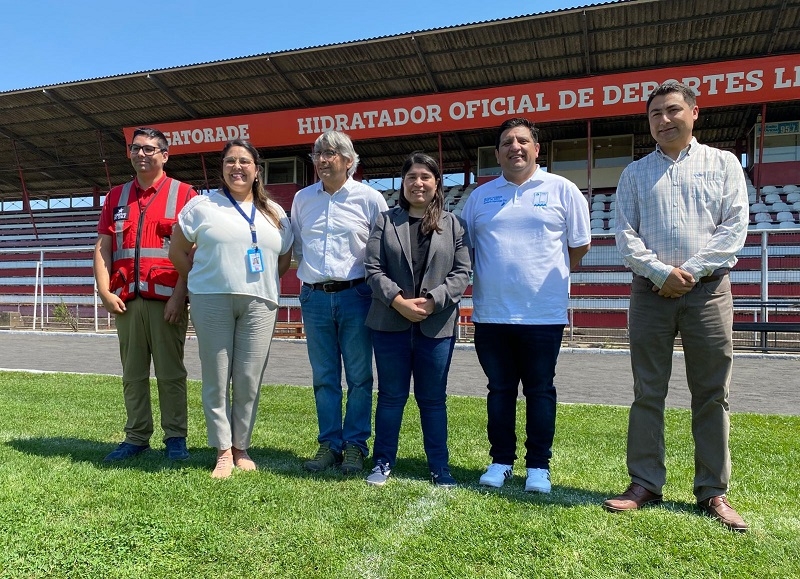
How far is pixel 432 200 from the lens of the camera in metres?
2.90

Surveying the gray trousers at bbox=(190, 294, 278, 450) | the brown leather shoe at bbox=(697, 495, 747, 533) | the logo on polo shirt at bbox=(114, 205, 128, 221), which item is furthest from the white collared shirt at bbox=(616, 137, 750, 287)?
the logo on polo shirt at bbox=(114, 205, 128, 221)

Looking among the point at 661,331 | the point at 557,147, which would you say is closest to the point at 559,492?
the point at 661,331

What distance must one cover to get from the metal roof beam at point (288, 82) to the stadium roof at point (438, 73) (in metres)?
0.04

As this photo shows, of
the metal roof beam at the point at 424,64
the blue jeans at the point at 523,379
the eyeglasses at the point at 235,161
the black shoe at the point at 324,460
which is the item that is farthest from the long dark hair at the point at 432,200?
the metal roof beam at the point at 424,64

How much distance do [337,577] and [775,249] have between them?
11.1 meters

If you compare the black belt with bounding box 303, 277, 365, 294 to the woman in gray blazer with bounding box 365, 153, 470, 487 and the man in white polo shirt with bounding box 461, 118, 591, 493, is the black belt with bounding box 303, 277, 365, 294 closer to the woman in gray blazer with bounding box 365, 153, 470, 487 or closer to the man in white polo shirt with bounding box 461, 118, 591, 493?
the woman in gray blazer with bounding box 365, 153, 470, 487

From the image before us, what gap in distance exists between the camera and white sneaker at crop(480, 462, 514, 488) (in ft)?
9.25

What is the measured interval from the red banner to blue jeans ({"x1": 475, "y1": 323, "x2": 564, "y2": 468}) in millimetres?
13518

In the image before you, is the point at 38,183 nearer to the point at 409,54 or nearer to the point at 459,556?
the point at 409,54

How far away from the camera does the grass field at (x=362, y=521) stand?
6.26 ft

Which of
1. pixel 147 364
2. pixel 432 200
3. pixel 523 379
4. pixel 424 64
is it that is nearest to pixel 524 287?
pixel 523 379

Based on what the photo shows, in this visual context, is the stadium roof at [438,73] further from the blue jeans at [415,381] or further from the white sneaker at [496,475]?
the white sneaker at [496,475]

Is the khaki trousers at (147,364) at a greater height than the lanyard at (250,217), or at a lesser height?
lesser

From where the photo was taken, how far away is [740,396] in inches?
235
